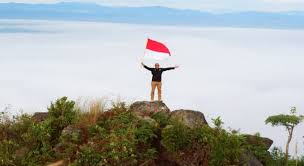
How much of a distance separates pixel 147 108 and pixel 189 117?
170 centimetres

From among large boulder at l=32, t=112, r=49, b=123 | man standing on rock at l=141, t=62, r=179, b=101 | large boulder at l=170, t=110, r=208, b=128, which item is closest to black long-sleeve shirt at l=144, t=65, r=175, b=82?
man standing on rock at l=141, t=62, r=179, b=101

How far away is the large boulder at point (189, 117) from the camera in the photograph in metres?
19.8

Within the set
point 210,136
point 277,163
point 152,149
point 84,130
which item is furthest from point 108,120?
point 277,163

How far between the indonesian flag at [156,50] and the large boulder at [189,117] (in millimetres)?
3074

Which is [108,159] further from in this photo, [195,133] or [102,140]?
[195,133]

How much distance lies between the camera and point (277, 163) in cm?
2173

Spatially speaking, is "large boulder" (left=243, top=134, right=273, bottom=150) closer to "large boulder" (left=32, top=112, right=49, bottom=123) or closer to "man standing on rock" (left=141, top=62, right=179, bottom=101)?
"man standing on rock" (left=141, top=62, right=179, bottom=101)

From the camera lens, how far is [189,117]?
20.2 metres

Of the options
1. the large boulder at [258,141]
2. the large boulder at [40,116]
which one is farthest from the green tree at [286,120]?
the large boulder at [40,116]

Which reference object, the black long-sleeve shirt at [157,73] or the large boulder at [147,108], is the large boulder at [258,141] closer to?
the large boulder at [147,108]

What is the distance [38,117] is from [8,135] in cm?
166

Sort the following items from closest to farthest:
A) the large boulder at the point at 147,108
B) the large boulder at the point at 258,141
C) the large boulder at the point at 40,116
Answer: the large boulder at the point at 147,108 < the large boulder at the point at 40,116 < the large boulder at the point at 258,141

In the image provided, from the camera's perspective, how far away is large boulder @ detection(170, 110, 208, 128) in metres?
19.8

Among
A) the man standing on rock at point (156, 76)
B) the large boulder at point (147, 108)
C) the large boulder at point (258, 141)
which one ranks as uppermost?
the man standing on rock at point (156, 76)
